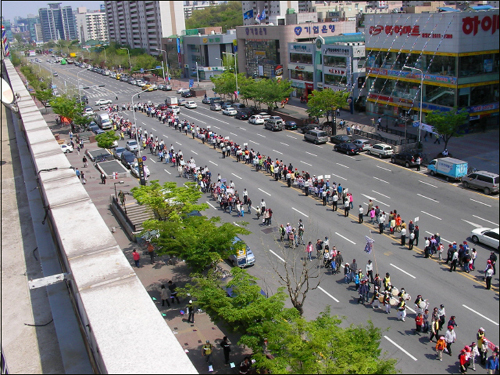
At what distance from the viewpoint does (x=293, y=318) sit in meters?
17.6

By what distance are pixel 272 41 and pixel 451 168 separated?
57097mm

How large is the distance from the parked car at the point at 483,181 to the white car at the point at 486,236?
765 cm

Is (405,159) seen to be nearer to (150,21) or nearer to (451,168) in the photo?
(451,168)

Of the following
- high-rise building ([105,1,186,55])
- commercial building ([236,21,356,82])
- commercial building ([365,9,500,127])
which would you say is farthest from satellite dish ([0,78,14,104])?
high-rise building ([105,1,186,55])

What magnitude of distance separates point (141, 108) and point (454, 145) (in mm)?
53270

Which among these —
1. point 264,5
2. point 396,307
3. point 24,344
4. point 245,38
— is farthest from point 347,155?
point 264,5

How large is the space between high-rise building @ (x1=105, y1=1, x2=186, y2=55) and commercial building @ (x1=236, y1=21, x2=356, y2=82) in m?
53.8

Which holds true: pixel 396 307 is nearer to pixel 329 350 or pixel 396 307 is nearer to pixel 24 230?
pixel 329 350

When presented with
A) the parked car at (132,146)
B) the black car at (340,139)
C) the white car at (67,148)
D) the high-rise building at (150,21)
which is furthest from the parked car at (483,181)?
the high-rise building at (150,21)

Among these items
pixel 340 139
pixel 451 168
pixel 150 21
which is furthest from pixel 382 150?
pixel 150 21

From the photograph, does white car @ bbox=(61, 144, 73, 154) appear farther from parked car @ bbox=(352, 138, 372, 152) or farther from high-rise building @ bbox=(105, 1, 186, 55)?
high-rise building @ bbox=(105, 1, 186, 55)

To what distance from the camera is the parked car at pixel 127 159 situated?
49.8 m

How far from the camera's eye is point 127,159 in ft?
165

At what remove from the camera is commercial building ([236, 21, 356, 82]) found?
84.7 meters
